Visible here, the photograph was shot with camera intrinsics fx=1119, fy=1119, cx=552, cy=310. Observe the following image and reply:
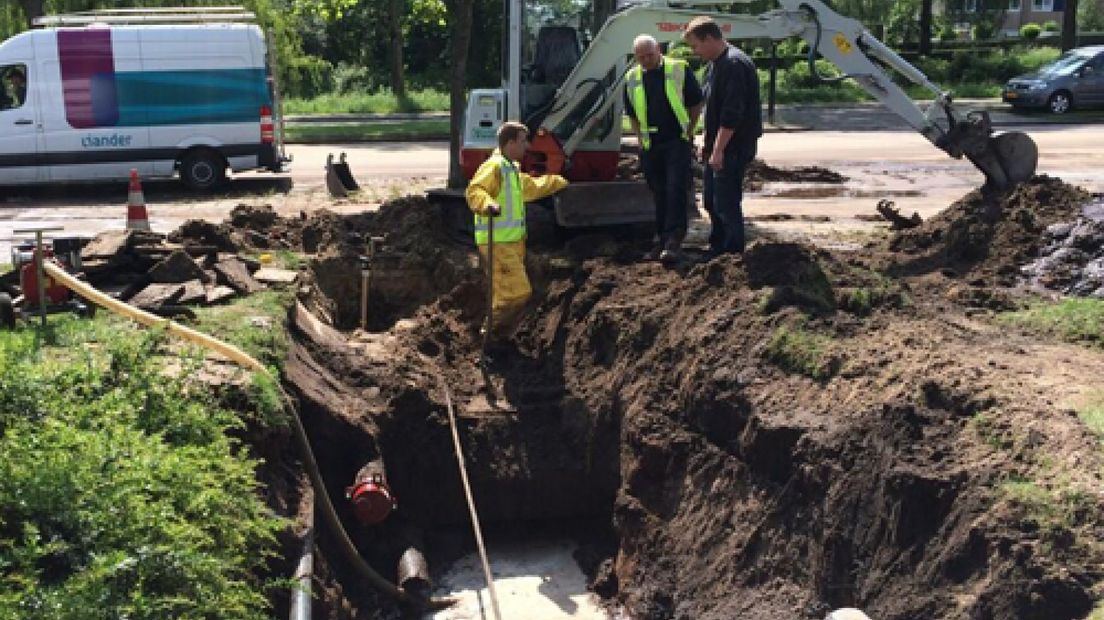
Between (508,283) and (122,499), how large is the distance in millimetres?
4971

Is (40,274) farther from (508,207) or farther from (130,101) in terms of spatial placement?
(130,101)

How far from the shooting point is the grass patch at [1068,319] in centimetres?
809

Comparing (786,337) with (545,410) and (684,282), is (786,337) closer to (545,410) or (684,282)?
(684,282)

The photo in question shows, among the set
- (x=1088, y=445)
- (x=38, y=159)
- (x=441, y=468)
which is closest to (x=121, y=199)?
(x=38, y=159)

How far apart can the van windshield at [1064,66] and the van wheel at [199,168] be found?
2209 cm

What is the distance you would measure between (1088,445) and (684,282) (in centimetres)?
405

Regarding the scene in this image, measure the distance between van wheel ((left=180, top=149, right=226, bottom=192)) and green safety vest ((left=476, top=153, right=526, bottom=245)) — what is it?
1099 cm

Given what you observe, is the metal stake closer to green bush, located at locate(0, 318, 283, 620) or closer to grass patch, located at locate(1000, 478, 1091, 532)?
green bush, located at locate(0, 318, 283, 620)

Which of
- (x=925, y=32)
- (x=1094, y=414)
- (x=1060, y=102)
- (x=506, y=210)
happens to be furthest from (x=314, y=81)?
(x=1094, y=414)

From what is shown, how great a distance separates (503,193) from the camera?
9406mm

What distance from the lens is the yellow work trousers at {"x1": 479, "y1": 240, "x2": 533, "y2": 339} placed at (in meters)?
9.70

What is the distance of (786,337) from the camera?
7641 mm

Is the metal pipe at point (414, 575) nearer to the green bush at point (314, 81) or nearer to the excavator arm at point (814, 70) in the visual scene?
the excavator arm at point (814, 70)

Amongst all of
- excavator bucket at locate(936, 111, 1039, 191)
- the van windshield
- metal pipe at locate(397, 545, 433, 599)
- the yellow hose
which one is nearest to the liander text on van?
the yellow hose
